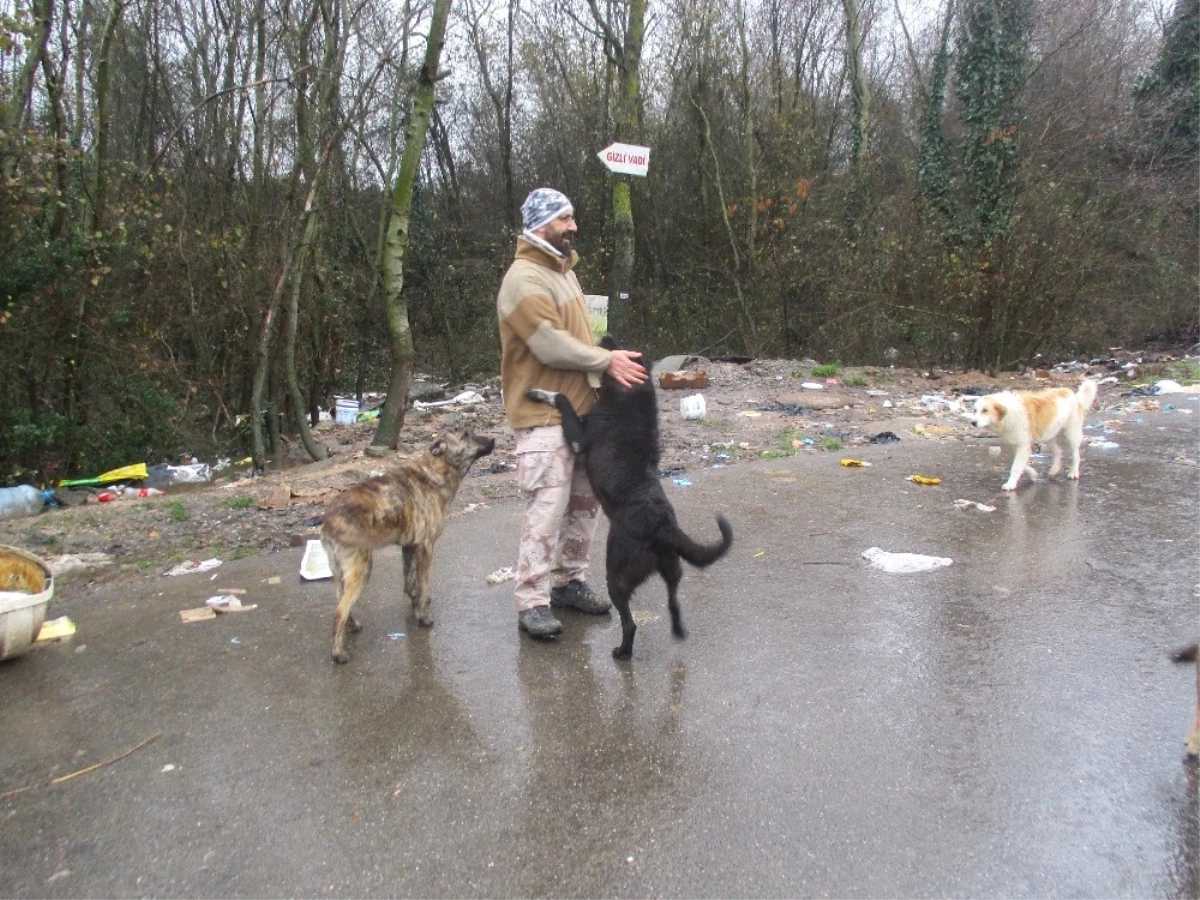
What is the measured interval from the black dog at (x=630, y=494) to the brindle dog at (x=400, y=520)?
2.90 ft

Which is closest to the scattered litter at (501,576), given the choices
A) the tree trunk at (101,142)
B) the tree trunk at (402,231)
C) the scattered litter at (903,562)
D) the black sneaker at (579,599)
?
the black sneaker at (579,599)

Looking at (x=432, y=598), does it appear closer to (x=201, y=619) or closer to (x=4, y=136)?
(x=201, y=619)

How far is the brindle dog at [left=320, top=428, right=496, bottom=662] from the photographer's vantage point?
4297 mm

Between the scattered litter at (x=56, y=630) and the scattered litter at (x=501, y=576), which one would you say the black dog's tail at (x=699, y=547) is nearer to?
the scattered litter at (x=501, y=576)

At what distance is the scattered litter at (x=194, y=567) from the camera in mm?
5809

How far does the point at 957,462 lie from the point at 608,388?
5.29 meters

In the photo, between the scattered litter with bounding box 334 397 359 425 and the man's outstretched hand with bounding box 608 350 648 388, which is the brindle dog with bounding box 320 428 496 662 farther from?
the scattered litter with bounding box 334 397 359 425

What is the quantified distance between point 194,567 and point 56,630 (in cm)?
128

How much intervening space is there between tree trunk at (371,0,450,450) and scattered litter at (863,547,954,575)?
20.0 ft

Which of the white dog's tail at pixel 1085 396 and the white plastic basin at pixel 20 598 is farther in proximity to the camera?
the white dog's tail at pixel 1085 396

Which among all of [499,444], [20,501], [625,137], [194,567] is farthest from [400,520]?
[625,137]

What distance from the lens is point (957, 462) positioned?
8305 millimetres

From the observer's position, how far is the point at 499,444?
9.45 m

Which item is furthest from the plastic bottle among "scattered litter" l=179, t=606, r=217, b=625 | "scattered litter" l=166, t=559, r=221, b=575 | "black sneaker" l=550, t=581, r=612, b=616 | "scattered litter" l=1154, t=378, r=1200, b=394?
"scattered litter" l=1154, t=378, r=1200, b=394
